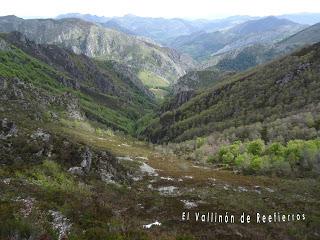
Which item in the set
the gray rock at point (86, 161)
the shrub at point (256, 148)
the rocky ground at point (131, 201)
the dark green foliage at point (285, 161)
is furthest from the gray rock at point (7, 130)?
the shrub at point (256, 148)

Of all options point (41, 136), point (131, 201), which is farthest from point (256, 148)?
point (131, 201)

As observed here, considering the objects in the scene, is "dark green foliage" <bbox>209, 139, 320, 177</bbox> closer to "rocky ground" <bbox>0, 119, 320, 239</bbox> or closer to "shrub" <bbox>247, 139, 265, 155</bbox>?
"shrub" <bbox>247, 139, 265, 155</bbox>

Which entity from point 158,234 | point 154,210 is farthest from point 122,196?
point 158,234

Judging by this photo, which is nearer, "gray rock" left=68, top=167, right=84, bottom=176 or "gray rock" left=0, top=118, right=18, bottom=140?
"gray rock" left=68, top=167, right=84, bottom=176

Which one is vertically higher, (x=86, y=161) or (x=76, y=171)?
(x=86, y=161)

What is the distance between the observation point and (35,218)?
1356 inches

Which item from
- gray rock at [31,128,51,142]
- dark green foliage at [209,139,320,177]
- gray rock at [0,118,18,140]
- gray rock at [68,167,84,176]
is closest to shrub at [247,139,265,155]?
dark green foliage at [209,139,320,177]

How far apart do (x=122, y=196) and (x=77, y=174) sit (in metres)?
9.41

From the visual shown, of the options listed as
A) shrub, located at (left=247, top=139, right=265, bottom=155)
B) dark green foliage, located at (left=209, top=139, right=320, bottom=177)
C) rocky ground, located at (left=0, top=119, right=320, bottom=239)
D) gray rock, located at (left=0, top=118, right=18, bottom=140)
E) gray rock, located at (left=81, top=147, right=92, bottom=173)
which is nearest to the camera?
rocky ground, located at (left=0, top=119, right=320, bottom=239)

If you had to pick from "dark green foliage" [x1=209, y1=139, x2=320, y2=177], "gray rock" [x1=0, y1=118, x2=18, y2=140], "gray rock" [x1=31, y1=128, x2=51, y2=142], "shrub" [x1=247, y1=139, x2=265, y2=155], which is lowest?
"shrub" [x1=247, y1=139, x2=265, y2=155]

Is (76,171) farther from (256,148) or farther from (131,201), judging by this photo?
(256,148)

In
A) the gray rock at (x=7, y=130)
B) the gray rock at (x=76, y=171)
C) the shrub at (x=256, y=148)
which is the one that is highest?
the gray rock at (x=7, y=130)

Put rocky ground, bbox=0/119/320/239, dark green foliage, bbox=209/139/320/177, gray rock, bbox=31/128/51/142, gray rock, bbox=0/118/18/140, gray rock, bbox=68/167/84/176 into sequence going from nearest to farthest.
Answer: rocky ground, bbox=0/119/320/239, gray rock, bbox=68/167/84/176, gray rock, bbox=0/118/18/140, gray rock, bbox=31/128/51/142, dark green foliage, bbox=209/139/320/177

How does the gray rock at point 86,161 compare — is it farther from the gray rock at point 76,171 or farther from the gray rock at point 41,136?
the gray rock at point 41,136
